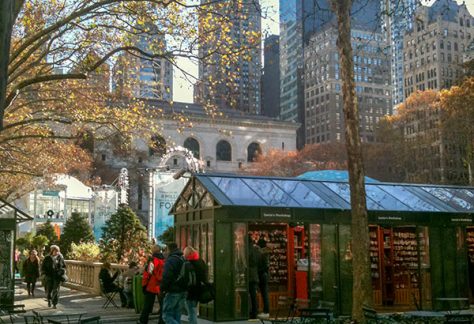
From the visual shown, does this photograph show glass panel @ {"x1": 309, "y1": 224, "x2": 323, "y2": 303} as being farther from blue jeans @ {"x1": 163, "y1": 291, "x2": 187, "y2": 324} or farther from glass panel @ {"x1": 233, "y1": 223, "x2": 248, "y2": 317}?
blue jeans @ {"x1": 163, "y1": 291, "x2": 187, "y2": 324}

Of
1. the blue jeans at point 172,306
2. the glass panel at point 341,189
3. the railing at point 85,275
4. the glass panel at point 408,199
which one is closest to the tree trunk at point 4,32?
the blue jeans at point 172,306

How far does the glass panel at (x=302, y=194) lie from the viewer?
1599cm

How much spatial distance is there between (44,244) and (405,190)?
20.8m

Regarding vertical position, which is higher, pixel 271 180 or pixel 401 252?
pixel 271 180

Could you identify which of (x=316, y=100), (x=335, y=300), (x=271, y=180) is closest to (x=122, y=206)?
(x=271, y=180)

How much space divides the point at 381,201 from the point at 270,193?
3.30 m

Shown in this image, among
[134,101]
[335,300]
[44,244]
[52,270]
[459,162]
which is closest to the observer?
[335,300]

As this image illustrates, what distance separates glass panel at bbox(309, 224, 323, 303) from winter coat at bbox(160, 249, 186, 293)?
5.28 meters

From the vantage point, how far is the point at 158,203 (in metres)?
27.2

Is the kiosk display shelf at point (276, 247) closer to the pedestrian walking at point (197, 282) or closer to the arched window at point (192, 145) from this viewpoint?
the pedestrian walking at point (197, 282)

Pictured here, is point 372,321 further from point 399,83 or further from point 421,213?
point 399,83

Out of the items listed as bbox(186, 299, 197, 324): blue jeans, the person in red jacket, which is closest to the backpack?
bbox(186, 299, 197, 324): blue jeans

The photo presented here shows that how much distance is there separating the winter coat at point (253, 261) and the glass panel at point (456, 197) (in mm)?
6280

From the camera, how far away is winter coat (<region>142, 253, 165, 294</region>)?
13.9 meters
